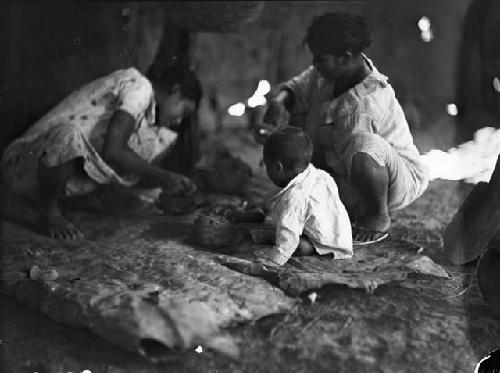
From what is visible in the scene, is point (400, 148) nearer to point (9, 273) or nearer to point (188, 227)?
point (188, 227)

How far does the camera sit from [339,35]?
6.59 feet

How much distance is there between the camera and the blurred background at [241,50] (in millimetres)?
2062

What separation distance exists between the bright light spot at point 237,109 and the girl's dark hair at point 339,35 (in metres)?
0.37

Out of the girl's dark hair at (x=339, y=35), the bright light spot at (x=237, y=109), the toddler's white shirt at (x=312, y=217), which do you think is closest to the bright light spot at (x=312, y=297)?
the toddler's white shirt at (x=312, y=217)

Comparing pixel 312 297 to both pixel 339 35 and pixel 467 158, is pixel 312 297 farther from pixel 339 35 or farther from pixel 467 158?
pixel 339 35

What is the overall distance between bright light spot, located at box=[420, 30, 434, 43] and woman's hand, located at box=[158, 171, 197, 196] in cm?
90

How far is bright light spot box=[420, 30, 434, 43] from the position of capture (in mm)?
2176

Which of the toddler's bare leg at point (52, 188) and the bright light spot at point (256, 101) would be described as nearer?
the toddler's bare leg at point (52, 188)

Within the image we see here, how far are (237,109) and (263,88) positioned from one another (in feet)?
0.38

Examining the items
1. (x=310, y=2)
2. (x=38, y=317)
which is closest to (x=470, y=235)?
(x=310, y=2)

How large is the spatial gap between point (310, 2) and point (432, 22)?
401 mm

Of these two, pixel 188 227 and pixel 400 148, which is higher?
pixel 400 148

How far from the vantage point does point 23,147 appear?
2.17 m

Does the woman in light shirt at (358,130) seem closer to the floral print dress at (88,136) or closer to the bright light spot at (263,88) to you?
the bright light spot at (263,88)
